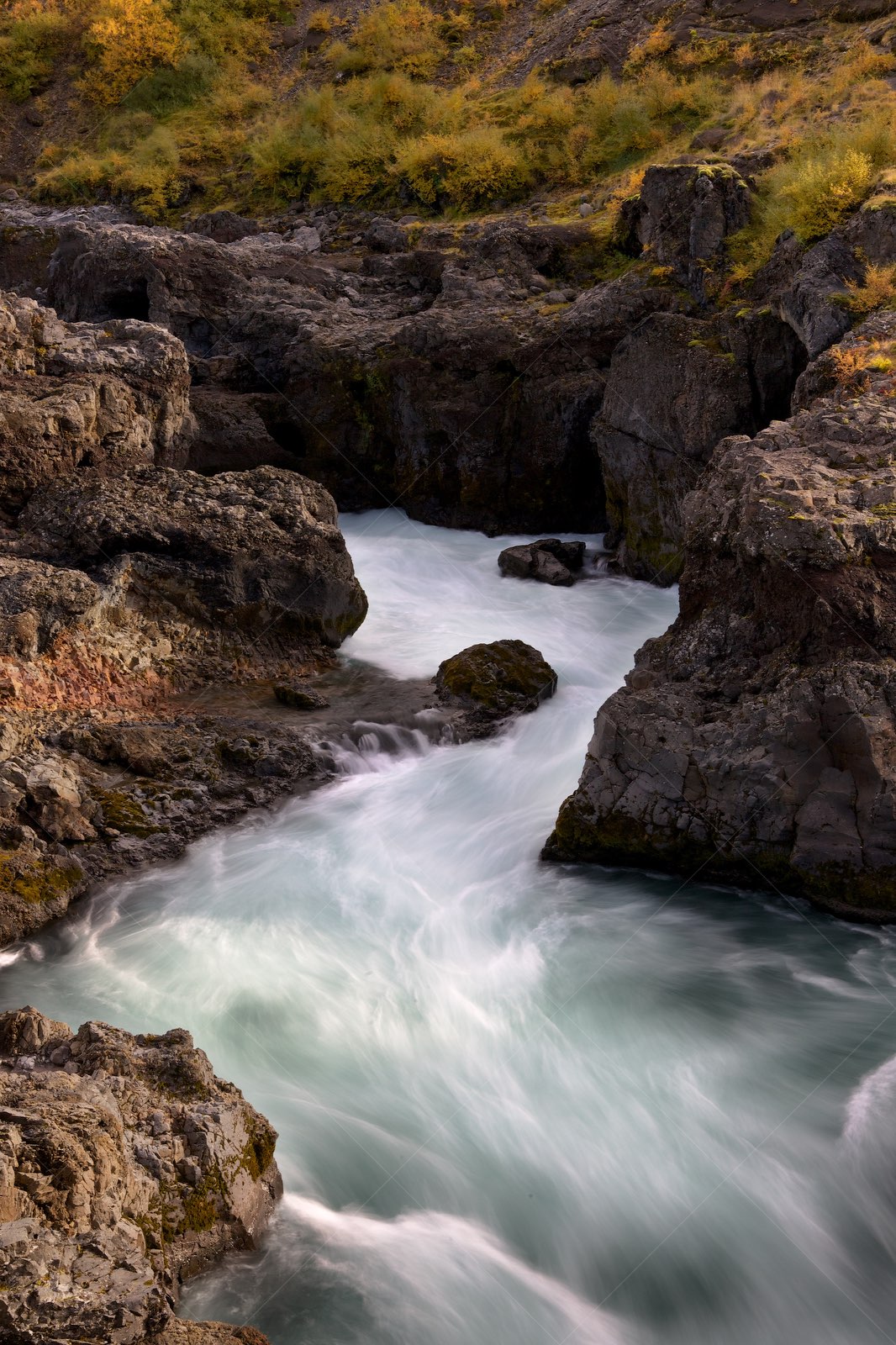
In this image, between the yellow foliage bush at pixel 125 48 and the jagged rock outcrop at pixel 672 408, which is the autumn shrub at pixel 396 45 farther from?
the jagged rock outcrop at pixel 672 408

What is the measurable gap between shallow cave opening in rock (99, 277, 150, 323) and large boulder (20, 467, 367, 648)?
761cm

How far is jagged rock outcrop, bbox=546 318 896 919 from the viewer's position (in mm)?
6945

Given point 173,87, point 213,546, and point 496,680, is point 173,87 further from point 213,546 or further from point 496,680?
point 496,680

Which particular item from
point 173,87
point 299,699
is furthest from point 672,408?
point 173,87

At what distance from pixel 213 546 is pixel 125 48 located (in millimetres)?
27769

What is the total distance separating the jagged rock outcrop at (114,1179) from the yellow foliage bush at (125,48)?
33028mm

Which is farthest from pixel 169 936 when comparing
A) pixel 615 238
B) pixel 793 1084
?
pixel 615 238

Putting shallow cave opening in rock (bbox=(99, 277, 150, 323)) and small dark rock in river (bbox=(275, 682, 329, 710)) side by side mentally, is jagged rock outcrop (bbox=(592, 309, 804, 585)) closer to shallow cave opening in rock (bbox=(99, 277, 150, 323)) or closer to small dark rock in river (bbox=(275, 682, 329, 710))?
small dark rock in river (bbox=(275, 682, 329, 710))

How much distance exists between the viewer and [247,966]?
22.9 ft

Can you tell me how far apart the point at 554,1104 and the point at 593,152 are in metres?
20.5

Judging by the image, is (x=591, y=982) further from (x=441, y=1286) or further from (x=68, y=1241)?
(x=68, y=1241)

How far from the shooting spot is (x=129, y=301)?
17500mm

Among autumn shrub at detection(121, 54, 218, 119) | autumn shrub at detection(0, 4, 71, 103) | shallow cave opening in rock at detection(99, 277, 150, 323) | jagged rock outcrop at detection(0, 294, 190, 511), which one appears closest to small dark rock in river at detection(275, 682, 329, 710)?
jagged rock outcrop at detection(0, 294, 190, 511)

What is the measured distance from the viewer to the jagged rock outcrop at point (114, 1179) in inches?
129
